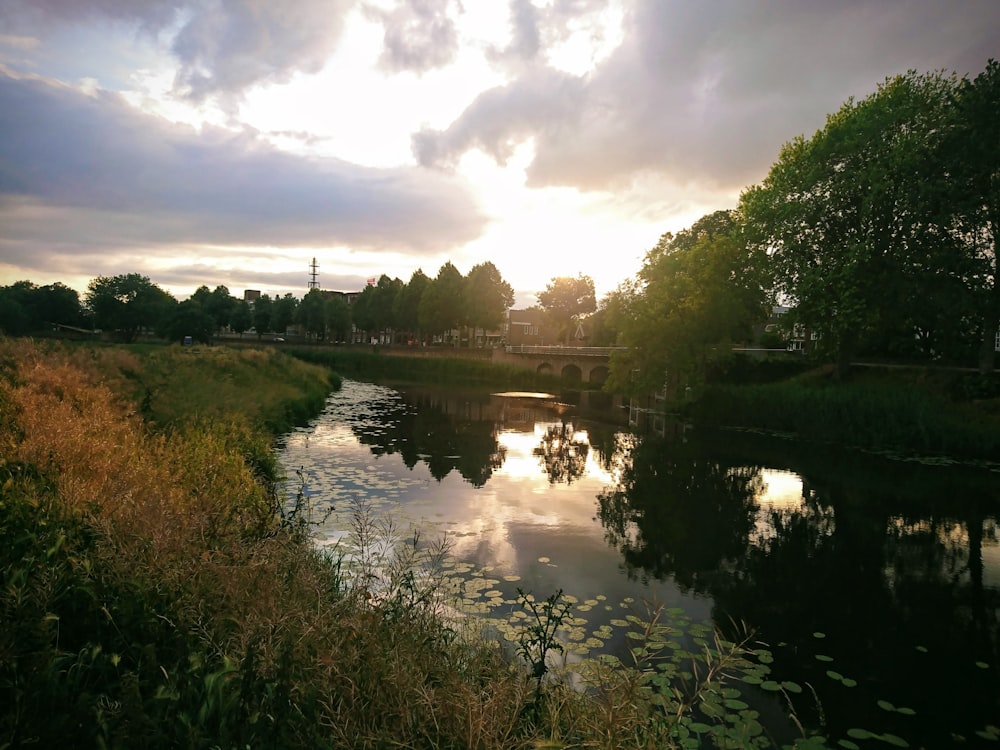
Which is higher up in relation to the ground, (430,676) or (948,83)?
(948,83)

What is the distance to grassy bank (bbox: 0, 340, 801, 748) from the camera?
182 inches

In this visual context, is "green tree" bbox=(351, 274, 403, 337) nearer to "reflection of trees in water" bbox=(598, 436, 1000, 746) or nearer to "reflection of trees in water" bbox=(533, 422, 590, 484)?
"reflection of trees in water" bbox=(533, 422, 590, 484)

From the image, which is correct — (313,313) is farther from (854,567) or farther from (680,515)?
(854,567)

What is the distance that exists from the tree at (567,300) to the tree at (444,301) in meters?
22.1

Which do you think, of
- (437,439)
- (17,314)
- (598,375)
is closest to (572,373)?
(598,375)

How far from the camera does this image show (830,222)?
37.8 metres

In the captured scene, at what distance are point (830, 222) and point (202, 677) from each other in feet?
136

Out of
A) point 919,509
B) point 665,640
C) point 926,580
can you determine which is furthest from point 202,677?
point 919,509

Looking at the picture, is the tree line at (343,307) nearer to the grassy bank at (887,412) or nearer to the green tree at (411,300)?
the green tree at (411,300)

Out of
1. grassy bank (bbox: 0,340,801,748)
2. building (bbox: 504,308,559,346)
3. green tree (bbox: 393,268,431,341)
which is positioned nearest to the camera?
grassy bank (bbox: 0,340,801,748)

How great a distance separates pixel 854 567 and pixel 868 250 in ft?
87.2

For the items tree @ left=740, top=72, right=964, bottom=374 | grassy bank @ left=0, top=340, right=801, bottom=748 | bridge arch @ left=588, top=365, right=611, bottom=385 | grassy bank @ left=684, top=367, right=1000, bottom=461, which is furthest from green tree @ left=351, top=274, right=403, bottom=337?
grassy bank @ left=0, top=340, right=801, bottom=748

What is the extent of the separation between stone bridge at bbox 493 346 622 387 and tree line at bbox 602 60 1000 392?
21.7 m

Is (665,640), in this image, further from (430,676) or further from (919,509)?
(919,509)
